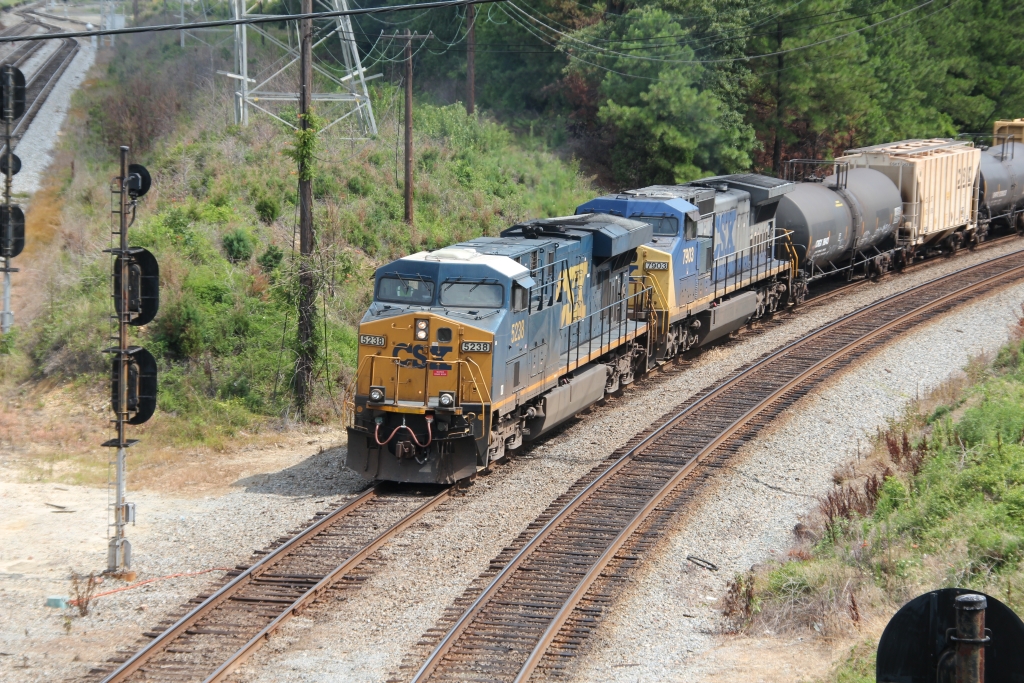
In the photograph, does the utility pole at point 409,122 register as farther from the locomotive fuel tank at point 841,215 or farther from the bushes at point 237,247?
the locomotive fuel tank at point 841,215

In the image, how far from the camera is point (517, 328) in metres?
15.4

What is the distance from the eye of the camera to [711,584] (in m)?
12.1

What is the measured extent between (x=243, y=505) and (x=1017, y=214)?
112ft

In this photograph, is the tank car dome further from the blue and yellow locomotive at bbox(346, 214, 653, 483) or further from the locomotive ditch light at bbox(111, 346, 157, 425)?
the locomotive ditch light at bbox(111, 346, 157, 425)

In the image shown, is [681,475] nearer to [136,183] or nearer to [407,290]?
[407,290]

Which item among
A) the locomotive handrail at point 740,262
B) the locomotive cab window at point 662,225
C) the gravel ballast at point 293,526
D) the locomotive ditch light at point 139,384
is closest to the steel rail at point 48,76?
the locomotive cab window at point 662,225

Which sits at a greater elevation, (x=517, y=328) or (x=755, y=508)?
(x=517, y=328)

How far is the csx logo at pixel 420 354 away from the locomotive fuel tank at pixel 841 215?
15013 mm

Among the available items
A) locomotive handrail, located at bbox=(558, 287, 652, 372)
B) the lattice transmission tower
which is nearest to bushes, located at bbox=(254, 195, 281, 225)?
the lattice transmission tower

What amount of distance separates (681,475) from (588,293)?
4139 mm

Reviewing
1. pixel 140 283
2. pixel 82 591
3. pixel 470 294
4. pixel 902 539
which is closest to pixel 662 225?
pixel 470 294

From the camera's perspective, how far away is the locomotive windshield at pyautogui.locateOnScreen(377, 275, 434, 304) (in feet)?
49.5

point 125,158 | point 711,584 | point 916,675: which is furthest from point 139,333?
point 916,675

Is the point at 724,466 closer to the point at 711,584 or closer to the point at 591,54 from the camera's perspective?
the point at 711,584
